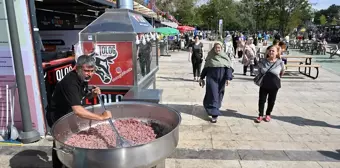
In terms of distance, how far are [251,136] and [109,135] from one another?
313cm

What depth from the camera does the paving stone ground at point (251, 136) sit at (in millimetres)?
3908

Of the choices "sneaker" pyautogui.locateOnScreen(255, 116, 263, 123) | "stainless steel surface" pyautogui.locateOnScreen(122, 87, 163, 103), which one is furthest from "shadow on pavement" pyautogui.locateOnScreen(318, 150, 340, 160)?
"stainless steel surface" pyautogui.locateOnScreen(122, 87, 163, 103)

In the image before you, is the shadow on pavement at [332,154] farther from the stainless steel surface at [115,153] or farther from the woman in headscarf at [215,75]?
the stainless steel surface at [115,153]

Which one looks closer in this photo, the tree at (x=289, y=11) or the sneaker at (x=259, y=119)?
the sneaker at (x=259, y=119)

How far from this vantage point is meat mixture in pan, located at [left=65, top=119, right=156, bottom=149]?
2.24 metres

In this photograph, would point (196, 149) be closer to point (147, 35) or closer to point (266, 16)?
point (147, 35)

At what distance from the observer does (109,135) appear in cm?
238

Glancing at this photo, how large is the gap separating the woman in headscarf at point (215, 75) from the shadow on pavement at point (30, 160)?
10.00ft

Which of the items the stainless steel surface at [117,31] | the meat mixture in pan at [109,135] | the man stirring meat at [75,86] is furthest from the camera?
the stainless steel surface at [117,31]

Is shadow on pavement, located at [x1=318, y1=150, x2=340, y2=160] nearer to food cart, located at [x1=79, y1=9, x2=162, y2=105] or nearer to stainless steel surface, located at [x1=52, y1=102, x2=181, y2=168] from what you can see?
stainless steel surface, located at [x1=52, y1=102, x2=181, y2=168]

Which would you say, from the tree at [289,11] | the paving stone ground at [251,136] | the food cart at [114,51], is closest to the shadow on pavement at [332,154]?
the paving stone ground at [251,136]

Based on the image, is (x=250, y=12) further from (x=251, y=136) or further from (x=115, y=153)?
(x=115, y=153)

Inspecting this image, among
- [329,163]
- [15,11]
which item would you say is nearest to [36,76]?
[15,11]

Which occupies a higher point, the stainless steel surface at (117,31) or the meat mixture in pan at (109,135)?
the stainless steel surface at (117,31)
